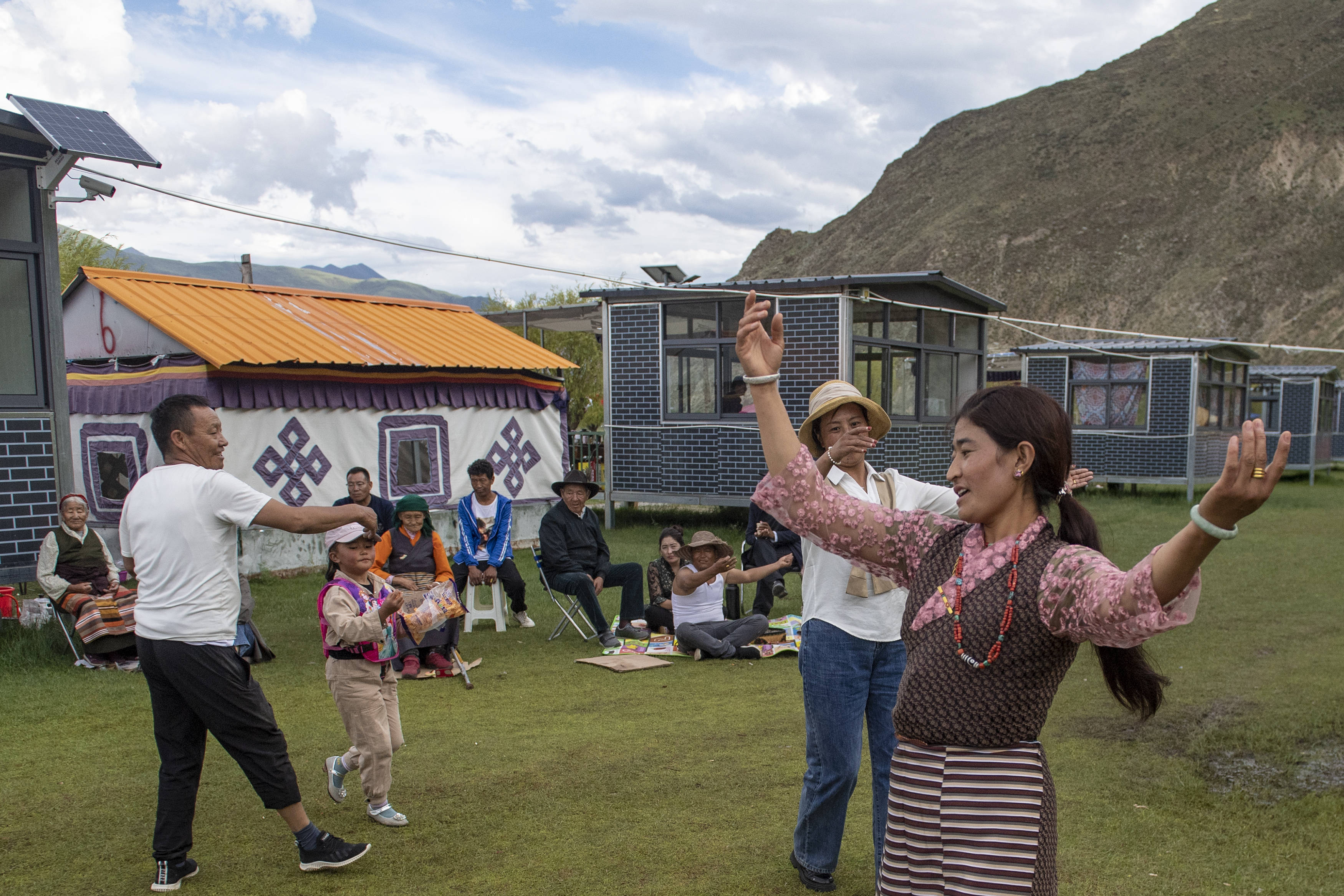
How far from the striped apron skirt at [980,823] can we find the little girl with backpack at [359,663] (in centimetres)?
293

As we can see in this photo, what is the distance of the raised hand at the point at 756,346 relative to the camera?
7.04 feet

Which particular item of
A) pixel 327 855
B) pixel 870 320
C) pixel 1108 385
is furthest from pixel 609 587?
pixel 1108 385

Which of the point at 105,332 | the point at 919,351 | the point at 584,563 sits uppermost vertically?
the point at 105,332

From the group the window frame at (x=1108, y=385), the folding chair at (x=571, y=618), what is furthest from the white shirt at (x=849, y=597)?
the window frame at (x=1108, y=385)

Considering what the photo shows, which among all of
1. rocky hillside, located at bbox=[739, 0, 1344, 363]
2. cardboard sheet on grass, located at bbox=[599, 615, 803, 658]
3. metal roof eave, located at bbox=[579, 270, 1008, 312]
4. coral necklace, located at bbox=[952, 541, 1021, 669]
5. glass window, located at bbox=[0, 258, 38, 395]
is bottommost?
cardboard sheet on grass, located at bbox=[599, 615, 803, 658]

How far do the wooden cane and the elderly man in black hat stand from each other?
1294mm

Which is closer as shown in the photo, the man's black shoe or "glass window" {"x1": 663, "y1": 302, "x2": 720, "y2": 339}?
the man's black shoe

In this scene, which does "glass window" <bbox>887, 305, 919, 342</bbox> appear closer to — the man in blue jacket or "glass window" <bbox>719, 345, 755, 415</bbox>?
"glass window" <bbox>719, 345, 755, 415</bbox>

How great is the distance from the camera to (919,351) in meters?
14.8

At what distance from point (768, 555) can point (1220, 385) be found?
17352mm

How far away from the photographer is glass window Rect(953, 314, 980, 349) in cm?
1584

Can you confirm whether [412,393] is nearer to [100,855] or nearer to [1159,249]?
[100,855]

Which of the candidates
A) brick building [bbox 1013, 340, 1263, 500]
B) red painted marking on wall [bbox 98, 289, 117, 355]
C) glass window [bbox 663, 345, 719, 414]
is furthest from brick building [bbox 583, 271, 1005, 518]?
brick building [bbox 1013, 340, 1263, 500]

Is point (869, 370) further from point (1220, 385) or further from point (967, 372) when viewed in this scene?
point (1220, 385)
